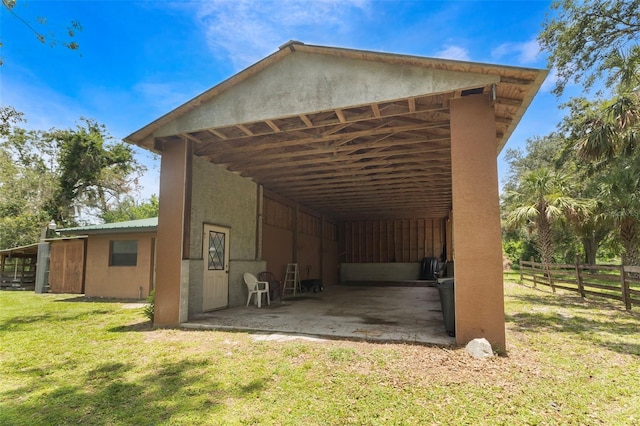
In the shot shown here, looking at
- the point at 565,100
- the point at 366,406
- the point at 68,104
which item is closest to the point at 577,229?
the point at 565,100

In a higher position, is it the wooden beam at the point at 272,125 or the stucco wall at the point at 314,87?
the stucco wall at the point at 314,87

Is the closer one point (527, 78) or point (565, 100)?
point (527, 78)

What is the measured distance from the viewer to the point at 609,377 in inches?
147

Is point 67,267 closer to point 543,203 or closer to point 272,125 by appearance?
point 272,125

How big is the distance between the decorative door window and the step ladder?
3877mm

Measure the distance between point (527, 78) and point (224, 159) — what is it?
6.18 m

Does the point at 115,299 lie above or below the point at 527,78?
below

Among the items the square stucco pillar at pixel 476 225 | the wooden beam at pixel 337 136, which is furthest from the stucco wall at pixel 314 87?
the wooden beam at pixel 337 136

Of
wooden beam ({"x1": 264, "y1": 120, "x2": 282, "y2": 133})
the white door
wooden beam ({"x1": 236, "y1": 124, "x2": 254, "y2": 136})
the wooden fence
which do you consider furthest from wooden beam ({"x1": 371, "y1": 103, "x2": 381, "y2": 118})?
the wooden fence

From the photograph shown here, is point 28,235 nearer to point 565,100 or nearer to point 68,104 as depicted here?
point 68,104

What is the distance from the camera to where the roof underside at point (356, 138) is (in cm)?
509

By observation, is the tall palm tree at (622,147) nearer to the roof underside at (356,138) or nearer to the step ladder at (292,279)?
the roof underside at (356,138)

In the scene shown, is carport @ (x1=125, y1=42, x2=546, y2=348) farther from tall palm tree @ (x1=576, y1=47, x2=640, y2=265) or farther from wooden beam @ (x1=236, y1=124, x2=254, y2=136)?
tall palm tree @ (x1=576, y1=47, x2=640, y2=265)

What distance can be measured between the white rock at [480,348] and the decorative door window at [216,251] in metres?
5.66
